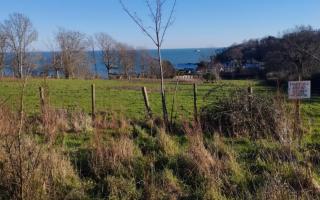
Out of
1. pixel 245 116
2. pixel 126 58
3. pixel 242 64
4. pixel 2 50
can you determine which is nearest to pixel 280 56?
pixel 242 64

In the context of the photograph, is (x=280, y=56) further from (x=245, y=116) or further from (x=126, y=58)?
(x=245, y=116)

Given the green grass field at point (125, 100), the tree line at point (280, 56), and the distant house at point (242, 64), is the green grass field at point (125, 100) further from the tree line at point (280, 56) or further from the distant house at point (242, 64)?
the distant house at point (242, 64)

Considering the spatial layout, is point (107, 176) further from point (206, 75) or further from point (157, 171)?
point (206, 75)

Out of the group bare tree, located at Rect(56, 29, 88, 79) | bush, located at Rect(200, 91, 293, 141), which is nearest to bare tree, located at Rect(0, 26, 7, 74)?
bare tree, located at Rect(56, 29, 88, 79)

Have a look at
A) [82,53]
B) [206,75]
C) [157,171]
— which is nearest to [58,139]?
[157,171]

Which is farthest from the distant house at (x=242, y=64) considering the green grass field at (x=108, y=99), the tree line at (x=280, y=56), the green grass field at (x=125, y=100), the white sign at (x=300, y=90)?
the white sign at (x=300, y=90)

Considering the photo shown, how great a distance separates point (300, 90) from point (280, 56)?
208 ft

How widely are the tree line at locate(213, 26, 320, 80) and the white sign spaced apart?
2328cm

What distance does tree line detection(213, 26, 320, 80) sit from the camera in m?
48.7

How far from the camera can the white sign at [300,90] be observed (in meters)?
9.84

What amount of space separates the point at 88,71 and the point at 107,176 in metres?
84.1

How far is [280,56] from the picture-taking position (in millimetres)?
71188

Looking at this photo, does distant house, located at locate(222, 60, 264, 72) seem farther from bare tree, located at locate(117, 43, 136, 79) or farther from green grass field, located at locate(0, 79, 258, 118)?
green grass field, located at locate(0, 79, 258, 118)

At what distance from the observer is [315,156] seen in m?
9.11
